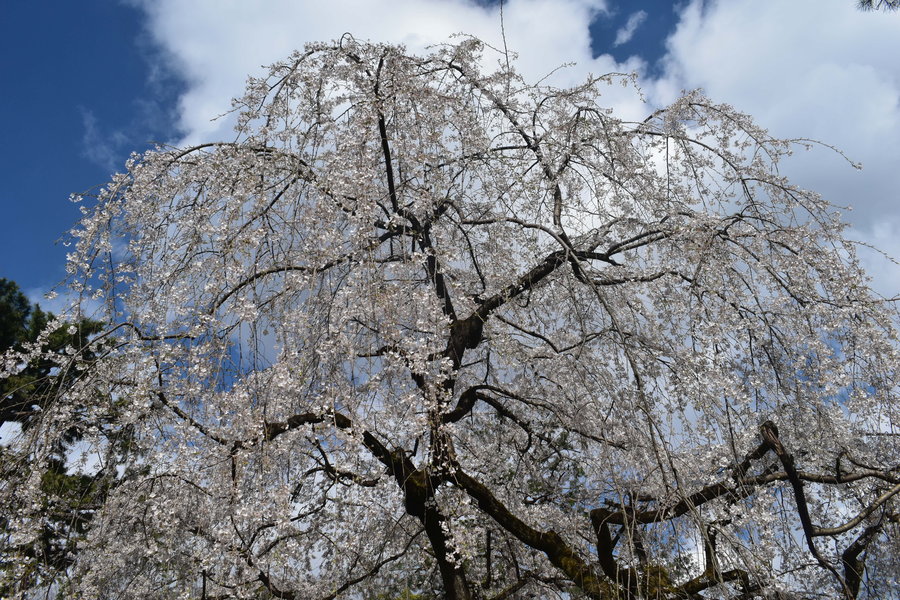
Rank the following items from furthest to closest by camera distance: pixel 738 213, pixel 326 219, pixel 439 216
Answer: pixel 439 216, pixel 738 213, pixel 326 219

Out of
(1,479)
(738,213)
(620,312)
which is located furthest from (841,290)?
(1,479)

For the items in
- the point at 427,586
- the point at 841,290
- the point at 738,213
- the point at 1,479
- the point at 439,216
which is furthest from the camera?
the point at 427,586

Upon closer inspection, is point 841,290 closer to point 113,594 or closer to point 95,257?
point 95,257

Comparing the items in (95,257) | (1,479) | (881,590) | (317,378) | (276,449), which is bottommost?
(881,590)

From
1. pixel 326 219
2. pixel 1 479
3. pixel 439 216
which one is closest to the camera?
pixel 1 479

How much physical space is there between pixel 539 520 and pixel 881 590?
2708 millimetres

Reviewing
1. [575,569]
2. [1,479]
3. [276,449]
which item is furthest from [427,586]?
[1,479]

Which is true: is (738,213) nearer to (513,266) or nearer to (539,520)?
(513,266)

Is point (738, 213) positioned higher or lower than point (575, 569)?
higher

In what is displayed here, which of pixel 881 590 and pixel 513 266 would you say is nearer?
pixel 513 266

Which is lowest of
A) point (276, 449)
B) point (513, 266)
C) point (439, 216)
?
point (276, 449)

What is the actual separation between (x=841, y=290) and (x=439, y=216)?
2.58 meters

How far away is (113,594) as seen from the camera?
4.69 m

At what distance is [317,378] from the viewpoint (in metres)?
3.76
